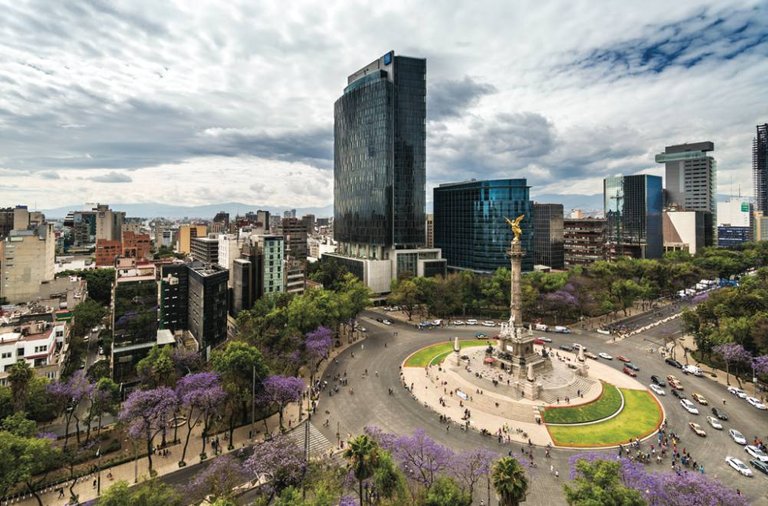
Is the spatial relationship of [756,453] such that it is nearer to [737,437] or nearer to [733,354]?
[737,437]

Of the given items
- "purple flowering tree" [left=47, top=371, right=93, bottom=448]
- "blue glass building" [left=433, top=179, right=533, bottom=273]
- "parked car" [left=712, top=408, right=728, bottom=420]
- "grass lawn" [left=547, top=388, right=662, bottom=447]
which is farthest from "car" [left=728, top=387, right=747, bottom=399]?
"purple flowering tree" [left=47, top=371, right=93, bottom=448]

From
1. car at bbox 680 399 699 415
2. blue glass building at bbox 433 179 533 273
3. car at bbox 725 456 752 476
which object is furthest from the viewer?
blue glass building at bbox 433 179 533 273

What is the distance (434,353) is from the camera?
257 feet

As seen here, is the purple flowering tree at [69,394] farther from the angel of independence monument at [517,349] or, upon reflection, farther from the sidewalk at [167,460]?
the angel of independence monument at [517,349]

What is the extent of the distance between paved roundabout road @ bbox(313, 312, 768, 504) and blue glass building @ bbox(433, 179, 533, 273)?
50.8 m

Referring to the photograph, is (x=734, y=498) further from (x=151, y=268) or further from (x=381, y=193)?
(x=381, y=193)

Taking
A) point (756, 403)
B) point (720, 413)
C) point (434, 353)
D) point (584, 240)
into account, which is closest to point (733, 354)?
point (756, 403)

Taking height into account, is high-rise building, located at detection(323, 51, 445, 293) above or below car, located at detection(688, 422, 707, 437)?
above

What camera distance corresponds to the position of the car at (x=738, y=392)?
58222mm

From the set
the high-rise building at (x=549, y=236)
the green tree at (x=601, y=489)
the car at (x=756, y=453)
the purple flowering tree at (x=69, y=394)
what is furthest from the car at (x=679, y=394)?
the high-rise building at (x=549, y=236)

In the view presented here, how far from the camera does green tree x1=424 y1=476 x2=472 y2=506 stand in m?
29.4

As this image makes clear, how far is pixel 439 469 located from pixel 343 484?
915cm

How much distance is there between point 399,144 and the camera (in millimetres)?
138125

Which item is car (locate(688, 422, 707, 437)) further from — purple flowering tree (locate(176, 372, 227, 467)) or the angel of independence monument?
purple flowering tree (locate(176, 372, 227, 467))
